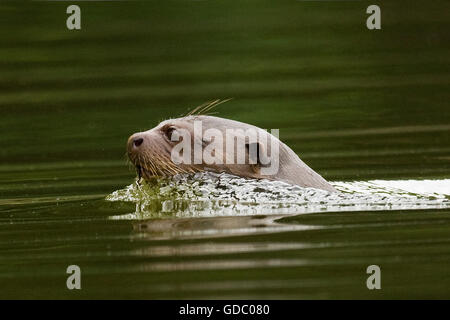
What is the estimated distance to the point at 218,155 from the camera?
9.09 m

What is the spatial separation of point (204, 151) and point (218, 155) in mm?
99

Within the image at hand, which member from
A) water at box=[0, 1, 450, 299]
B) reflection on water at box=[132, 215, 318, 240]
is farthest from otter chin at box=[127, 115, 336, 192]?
reflection on water at box=[132, 215, 318, 240]

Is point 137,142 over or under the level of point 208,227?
over

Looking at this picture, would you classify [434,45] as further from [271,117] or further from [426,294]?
[426,294]

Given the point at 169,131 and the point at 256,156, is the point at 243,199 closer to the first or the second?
the point at 256,156

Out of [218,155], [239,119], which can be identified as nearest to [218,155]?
[218,155]

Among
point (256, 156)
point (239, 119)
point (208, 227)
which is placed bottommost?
point (208, 227)

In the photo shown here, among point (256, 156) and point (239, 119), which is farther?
point (239, 119)

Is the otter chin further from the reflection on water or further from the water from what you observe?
the reflection on water

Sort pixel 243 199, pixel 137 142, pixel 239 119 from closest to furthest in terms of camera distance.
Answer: pixel 243 199 < pixel 137 142 < pixel 239 119

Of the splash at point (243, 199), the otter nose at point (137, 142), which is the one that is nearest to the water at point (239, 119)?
the splash at point (243, 199)

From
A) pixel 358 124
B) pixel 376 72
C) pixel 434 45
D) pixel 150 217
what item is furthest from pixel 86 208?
pixel 434 45

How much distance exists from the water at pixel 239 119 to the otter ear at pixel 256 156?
22 centimetres

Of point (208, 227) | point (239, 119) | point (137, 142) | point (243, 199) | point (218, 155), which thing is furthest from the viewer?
point (239, 119)
